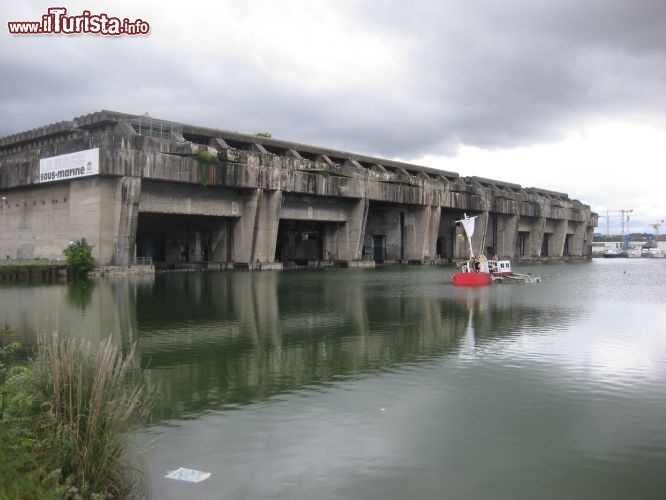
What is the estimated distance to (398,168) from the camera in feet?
291

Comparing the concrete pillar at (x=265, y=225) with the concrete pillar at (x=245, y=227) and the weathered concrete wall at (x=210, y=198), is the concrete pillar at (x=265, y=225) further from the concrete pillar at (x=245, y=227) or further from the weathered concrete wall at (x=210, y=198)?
the concrete pillar at (x=245, y=227)

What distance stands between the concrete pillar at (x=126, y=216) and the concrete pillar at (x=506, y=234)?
69489mm

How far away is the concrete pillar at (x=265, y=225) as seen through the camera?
6175 cm

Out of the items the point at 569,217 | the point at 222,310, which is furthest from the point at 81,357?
the point at 569,217

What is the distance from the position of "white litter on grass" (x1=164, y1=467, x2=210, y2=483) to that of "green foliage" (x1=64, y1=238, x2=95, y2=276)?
4222cm

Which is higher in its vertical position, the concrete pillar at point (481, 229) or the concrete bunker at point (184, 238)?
the concrete pillar at point (481, 229)

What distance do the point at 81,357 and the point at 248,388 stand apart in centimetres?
485

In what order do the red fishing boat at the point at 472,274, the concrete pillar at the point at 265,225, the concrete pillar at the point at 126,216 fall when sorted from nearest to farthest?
1. the red fishing boat at the point at 472,274
2. the concrete pillar at the point at 126,216
3. the concrete pillar at the point at 265,225

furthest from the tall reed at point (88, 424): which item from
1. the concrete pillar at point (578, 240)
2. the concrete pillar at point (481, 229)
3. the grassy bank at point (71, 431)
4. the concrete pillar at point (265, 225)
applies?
the concrete pillar at point (578, 240)

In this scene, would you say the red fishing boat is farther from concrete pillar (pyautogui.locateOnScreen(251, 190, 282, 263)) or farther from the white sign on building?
the white sign on building

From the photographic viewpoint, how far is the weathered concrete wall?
165 ft

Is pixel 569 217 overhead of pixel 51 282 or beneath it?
overhead

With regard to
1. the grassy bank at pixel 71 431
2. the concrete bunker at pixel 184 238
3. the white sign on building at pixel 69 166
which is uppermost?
the white sign on building at pixel 69 166

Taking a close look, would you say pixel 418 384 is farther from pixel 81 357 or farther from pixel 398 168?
pixel 398 168
